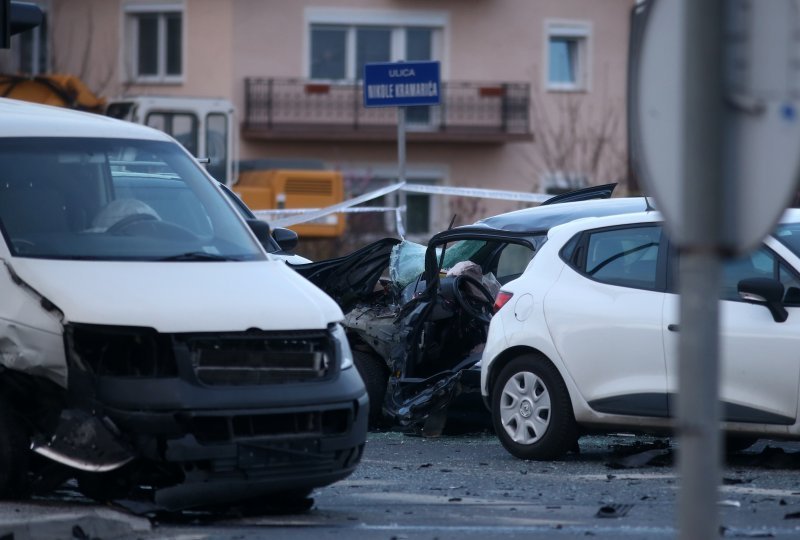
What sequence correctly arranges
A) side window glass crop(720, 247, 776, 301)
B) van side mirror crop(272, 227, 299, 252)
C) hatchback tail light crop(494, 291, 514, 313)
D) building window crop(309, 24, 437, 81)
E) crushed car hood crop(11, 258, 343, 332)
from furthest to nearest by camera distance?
building window crop(309, 24, 437, 81), van side mirror crop(272, 227, 299, 252), hatchback tail light crop(494, 291, 514, 313), side window glass crop(720, 247, 776, 301), crushed car hood crop(11, 258, 343, 332)

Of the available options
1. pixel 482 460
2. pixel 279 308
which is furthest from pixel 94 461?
pixel 482 460

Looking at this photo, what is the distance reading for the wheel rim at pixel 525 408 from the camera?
10188 millimetres

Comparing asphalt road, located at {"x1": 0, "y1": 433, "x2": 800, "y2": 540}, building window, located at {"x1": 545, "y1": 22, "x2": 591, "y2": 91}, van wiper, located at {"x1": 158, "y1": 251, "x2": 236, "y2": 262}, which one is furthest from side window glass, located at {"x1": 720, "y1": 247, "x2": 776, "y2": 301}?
building window, located at {"x1": 545, "y1": 22, "x2": 591, "y2": 91}

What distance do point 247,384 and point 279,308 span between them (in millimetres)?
401

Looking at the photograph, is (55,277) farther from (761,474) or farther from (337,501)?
(761,474)

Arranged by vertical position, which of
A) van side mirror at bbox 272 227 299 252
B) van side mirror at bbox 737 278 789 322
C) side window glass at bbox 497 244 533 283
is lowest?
side window glass at bbox 497 244 533 283

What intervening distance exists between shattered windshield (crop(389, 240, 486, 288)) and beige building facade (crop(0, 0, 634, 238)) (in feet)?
82.8

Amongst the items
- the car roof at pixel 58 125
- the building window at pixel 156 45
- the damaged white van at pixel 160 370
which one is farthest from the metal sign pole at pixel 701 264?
the building window at pixel 156 45

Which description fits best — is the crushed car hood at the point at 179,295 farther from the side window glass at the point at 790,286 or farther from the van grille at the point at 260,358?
the side window glass at the point at 790,286

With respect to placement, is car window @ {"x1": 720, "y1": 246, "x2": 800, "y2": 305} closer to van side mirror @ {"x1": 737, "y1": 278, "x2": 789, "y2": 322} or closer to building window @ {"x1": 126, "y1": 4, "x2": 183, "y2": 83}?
van side mirror @ {"x1": 737, "y1": 278, "x2": 789, "y2": 322}

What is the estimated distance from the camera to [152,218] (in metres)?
8.78

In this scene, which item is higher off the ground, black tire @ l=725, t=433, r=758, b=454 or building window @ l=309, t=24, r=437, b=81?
building window @ l=309, t=24, r=437, b=81

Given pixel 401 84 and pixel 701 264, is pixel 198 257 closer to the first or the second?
pixel 701 264

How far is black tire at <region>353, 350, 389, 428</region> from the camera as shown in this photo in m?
12.0
